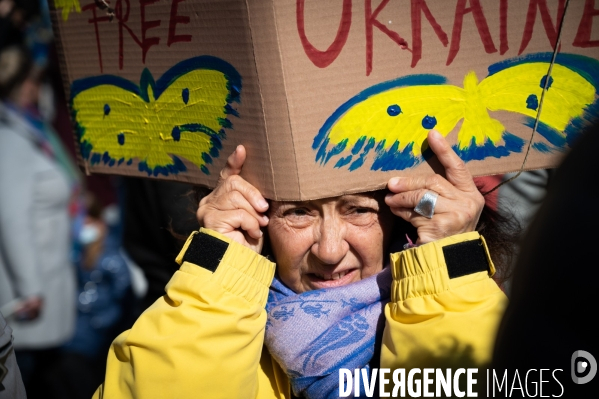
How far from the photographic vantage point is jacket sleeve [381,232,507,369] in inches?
73.5

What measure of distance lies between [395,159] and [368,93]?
0.19m

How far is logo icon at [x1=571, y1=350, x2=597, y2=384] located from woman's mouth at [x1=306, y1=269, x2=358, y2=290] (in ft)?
3.91

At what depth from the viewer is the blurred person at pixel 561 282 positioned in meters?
0.91

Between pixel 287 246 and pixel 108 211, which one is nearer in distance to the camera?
→ pixel 287 246

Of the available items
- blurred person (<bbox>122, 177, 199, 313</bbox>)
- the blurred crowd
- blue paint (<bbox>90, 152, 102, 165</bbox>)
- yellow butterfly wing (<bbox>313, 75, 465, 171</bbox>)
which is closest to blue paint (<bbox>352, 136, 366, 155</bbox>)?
yellow butterfly wing (<bbox>313, 75, 465, 171</bbox>)

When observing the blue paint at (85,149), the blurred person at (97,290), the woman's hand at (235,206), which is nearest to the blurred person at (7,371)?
the woman's hand at (235,206)

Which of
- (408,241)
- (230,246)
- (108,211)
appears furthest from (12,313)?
(408,241)

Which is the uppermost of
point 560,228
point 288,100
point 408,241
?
point 288,100

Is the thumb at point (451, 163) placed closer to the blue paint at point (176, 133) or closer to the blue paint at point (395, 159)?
the blue paint at point (395, 159)

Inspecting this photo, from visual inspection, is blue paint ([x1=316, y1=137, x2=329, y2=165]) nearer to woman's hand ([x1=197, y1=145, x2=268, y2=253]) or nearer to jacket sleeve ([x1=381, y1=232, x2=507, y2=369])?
woman's hand ([x1=197, y1=145, x2=268, y2=253])

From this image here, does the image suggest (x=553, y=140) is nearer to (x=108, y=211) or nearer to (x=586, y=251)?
(x=586, y=251)

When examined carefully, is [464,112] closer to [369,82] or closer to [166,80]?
[369,82]

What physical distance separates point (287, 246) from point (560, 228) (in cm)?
126

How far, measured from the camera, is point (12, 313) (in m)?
4.00
